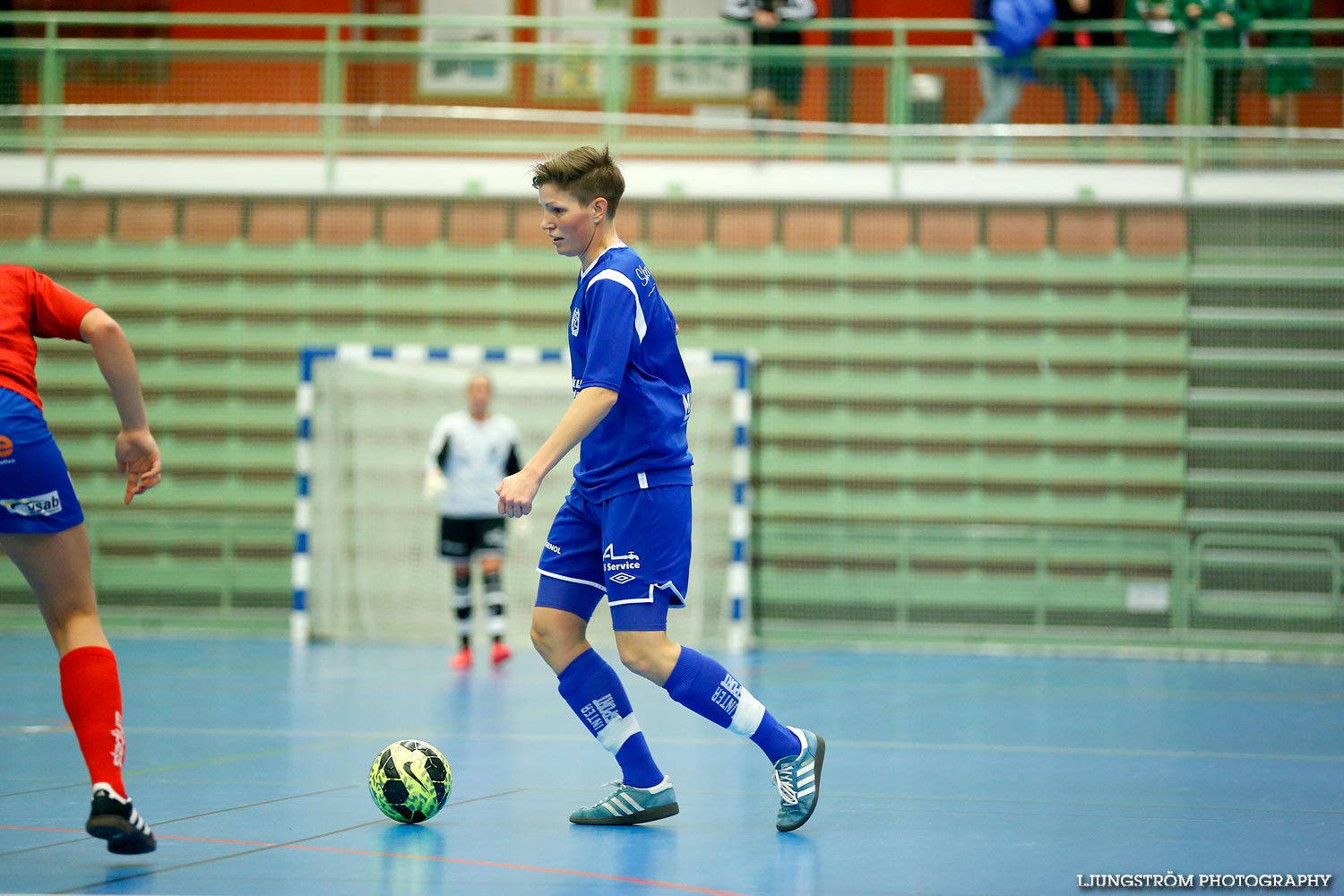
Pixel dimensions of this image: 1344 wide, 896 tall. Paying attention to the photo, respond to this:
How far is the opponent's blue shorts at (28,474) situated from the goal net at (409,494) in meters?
8.81

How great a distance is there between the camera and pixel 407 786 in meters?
4.83

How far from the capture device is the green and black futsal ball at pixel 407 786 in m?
4.84

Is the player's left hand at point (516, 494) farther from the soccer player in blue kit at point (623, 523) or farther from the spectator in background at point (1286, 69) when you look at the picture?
the spectator in background at point (1286, 69)

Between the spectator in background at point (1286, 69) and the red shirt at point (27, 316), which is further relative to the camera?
the spectator in background at point (1286, 69)

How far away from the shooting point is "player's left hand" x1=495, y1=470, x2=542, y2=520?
4.30 metres

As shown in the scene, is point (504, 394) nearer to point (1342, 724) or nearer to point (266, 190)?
point (266, 190)

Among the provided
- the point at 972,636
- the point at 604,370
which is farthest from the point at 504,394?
the point at 604,370

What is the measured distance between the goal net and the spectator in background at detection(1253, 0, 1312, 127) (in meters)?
5.03

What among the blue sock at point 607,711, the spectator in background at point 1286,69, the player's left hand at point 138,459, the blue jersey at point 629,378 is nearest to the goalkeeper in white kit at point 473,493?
the blue sock at point 607,711

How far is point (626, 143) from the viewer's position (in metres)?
13.1

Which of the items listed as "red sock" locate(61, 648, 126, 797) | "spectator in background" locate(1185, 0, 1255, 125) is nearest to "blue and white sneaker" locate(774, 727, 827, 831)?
"red sock" locate(61, 648, 126, 797)

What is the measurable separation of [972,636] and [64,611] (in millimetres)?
9909

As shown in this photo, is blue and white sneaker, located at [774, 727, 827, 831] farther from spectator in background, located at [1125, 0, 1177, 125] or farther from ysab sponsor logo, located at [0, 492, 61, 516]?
spectator in background, located at [1125, 0, 1177, 125]

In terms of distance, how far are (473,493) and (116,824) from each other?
7.13 metres
